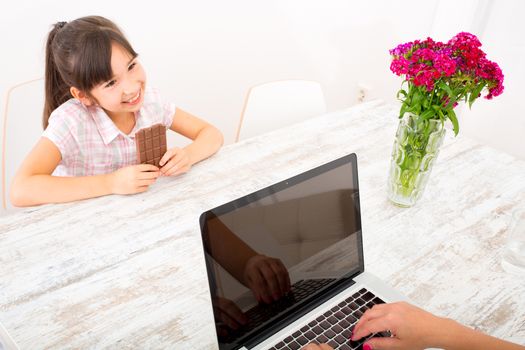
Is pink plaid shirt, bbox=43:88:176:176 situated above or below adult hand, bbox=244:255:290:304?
below

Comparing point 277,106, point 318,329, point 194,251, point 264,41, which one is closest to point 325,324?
point 318,329

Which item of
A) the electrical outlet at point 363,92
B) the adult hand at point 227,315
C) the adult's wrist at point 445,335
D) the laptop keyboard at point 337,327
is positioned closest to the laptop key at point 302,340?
the laptop keyboard at point 337,327

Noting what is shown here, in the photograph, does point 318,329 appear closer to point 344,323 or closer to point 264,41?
point 344,323

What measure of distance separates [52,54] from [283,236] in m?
0.93

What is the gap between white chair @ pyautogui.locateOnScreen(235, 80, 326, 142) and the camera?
65.2 inches

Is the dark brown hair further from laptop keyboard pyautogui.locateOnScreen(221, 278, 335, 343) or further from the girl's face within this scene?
laptop keyboard pyautogui.locateOnScreen(221, 278, 335, 343)

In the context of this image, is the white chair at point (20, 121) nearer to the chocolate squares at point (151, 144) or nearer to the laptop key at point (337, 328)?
the chocolate squares at point (151, 144)

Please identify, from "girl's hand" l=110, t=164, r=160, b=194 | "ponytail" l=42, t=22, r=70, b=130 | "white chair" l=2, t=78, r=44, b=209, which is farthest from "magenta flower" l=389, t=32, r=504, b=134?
"white chair" l=2, t=78, r=44, b=209

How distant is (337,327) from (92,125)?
96cm

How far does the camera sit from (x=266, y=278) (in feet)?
2.58

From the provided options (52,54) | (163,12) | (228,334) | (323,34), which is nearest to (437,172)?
(228,334)

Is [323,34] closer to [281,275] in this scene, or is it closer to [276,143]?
[276,143]

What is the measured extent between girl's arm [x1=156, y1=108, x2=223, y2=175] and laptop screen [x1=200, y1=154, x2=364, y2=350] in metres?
0.49

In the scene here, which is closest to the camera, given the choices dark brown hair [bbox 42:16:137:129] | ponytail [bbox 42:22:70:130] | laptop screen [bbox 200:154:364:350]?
laptop screen [bbox 200:154:364:350]
